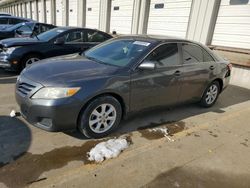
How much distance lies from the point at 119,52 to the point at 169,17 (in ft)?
22.6

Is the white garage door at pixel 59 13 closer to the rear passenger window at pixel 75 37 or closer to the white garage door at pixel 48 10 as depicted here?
the white garage door at pixel 48 10

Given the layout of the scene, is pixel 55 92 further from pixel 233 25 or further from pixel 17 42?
pixel 233 25

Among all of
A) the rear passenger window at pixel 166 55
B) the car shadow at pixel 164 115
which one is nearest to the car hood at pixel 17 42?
the car shadow at pixel 164 115

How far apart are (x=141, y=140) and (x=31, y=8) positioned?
28.2 metres

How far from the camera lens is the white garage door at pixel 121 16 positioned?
1221 centimetres

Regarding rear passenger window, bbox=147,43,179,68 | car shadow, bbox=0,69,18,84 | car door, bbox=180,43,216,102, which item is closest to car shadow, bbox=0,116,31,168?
rear passenger window, bbox=147,43,179,68

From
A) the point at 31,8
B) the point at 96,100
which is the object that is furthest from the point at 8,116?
the point at 31,8

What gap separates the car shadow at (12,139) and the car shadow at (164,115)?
62 centimetres

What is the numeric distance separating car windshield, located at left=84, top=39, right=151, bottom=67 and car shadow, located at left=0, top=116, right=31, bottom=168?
1.60m

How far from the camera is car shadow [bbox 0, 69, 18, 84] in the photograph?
6119mm

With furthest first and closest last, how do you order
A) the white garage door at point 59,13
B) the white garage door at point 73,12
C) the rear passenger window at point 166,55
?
1. the white garage door at point 59,13
2. the white garage door at point 73,12
3. the rear passenger window at point 166,55

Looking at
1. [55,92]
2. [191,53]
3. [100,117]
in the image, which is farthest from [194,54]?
[55,92]

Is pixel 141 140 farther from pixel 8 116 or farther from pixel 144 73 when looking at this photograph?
pixel 8 116

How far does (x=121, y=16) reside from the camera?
12875mm
